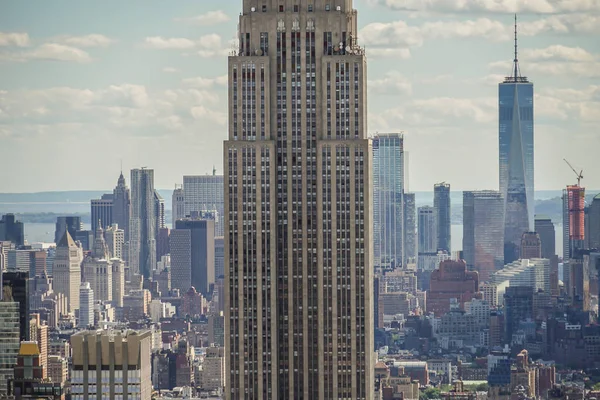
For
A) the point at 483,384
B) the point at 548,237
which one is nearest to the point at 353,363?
the point at 483,384

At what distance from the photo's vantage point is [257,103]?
115 ft

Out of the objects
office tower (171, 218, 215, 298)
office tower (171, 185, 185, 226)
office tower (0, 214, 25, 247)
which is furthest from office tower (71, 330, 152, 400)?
office tower (171, 185, 185, 226)

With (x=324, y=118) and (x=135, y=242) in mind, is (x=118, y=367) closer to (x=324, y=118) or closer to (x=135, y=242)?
(x=324, y=118)

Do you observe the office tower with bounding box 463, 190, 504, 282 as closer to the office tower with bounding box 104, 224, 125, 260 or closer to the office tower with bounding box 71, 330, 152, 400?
the office tower with bounding box 104, 224, 125, 260

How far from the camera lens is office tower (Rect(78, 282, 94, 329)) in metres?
74.7

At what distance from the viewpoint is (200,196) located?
274ft

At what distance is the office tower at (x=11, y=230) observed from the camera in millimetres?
73375

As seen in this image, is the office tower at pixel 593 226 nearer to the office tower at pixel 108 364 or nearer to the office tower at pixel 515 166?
the office tower at pixel 515 166

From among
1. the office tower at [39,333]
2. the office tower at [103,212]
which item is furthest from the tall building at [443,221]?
the office tower at [39,333]

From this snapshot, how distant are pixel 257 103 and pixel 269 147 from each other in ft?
2.90

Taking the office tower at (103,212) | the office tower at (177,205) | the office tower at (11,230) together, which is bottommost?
the office tower at (11,230)

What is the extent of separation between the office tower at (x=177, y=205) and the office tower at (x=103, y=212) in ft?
10.7

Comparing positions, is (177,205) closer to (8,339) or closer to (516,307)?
(516,307)

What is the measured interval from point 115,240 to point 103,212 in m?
4.91
